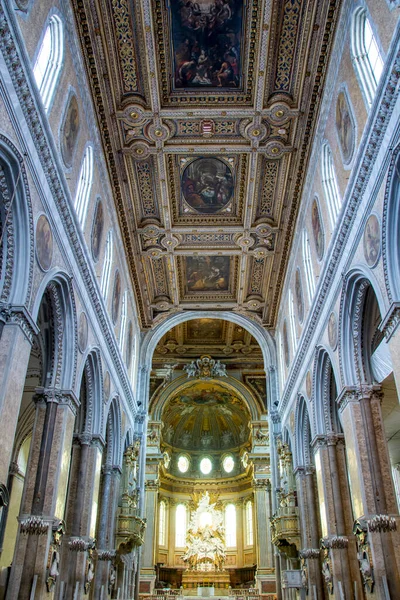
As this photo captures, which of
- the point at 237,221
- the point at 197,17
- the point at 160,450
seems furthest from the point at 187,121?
the point at 160,450

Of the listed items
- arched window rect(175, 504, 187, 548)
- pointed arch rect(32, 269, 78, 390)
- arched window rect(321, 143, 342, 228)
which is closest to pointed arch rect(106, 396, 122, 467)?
pointed arch rect(32, 269, 78, 390)

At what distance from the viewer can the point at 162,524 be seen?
129 ft

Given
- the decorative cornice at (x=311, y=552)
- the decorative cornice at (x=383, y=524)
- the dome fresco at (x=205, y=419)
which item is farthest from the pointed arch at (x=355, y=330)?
the dome fresco at (x=205, y=419)

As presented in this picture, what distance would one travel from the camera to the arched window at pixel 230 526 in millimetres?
39750

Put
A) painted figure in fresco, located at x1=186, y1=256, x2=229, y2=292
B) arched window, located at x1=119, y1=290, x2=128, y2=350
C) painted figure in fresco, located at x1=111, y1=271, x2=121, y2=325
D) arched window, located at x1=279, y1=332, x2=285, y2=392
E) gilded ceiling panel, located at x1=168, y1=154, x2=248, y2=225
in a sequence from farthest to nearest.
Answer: arched window, located at x1=279, y1=332, x2=285, y2=392, painted figure in fresco, located at x1=186, y1=256, x2=229, y2=292, arched window, located at x1=119, y1=290, x2=128, y2=350, painted figure in fresco, located at x1=111, y1=271, x2=121, y2=325, gilded ceiling panel, located at x1=168, y1=154, x2=248, y2=225

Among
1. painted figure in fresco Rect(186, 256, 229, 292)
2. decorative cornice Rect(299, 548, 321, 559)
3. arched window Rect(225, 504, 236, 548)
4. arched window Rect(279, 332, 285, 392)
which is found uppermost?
painted figure in fresco Rect(186, 256, 229, 292)

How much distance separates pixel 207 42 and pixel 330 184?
5.26 meters

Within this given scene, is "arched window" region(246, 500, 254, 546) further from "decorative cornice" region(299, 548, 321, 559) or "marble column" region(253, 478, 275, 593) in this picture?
"decorative cornice" region(299, 548, 321, 559)

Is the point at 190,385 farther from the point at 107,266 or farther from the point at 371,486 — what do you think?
the point at 371,486

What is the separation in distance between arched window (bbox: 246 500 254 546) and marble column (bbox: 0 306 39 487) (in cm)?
3198

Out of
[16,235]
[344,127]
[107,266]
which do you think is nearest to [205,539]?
[107,266]

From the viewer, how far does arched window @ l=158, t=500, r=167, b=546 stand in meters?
38.7

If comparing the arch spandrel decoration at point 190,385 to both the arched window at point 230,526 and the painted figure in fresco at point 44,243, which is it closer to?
the arched window at point 230,526

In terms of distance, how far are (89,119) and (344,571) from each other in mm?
14377
